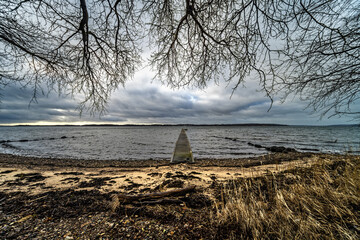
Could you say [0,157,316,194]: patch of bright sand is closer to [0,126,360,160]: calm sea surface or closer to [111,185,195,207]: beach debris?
[111,185,195,207]: beach debris

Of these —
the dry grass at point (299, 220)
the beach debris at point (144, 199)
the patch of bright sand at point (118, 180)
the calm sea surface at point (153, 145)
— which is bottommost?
the calm sea surface at point (153, 145)

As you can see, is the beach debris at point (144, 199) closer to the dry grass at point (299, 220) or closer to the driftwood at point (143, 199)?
the driftwood at point (143, 199)

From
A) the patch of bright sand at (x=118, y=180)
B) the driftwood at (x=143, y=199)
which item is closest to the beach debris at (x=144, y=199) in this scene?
the driftwood at (x=143, y=199)

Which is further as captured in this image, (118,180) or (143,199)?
(118,180)

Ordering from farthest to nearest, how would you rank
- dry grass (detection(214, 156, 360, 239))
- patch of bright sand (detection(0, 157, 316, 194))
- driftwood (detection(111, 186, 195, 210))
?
1. patch of bright sand (detection(0, 157, 316, 194))
2. driftwood (detection(111, 186, 195, 210))
3. dry grass (detection(214, 156, 360, 239))

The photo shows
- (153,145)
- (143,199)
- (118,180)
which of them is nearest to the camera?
(143,199)

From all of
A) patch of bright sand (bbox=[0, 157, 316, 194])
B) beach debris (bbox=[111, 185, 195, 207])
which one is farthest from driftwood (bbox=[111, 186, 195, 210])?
patch of bright sand (bbox=[0, 157, 316, 194])

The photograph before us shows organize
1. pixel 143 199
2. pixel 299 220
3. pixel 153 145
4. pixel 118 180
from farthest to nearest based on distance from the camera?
pixel 153 145
pixel 118 180
pixel 143 199
pixel 299 220

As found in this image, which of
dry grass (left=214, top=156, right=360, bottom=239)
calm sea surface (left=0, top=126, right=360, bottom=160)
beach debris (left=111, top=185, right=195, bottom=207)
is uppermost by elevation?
dry grass (left=214, top=156, right=360, bottom=239)

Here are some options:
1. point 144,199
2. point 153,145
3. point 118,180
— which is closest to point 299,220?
point 144,199

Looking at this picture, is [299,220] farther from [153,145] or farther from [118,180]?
[153,145]

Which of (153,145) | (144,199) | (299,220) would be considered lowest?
(153,145)

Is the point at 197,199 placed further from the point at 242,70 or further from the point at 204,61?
the point at 204,61

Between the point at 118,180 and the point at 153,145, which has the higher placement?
the point at 118,180
